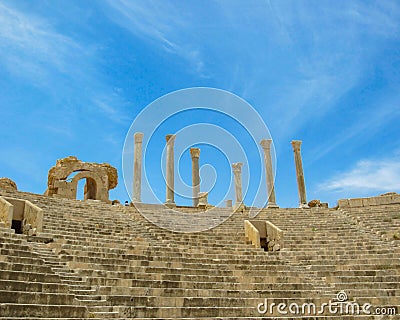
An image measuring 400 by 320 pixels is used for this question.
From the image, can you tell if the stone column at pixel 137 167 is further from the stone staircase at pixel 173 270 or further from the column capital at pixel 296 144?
the column capital at pixel 296 144

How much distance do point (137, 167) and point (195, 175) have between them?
5.03m

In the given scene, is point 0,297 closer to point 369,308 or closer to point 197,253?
point 197,253

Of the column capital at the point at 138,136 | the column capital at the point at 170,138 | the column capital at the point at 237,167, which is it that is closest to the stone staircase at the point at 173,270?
the column capital at the point at 138,136

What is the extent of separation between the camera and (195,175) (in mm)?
30469

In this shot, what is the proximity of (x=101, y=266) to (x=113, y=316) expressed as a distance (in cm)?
258

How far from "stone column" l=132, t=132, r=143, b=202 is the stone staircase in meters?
7.13

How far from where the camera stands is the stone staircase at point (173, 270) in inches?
310

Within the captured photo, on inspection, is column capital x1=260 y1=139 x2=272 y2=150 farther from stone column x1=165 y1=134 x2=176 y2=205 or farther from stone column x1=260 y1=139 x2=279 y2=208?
stone column x1=165 y1=134 x2=176 y2=205

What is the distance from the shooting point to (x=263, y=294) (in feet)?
32.8

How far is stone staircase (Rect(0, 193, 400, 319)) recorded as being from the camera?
7.88m

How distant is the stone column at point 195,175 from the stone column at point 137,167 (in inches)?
179

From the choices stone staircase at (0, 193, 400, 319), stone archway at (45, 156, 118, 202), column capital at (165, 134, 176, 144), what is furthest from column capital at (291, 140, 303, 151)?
stone archway at (45, 156, 118, 202)

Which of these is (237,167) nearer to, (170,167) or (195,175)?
(195,175)

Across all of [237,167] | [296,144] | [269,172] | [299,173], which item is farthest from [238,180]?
[296,144]
